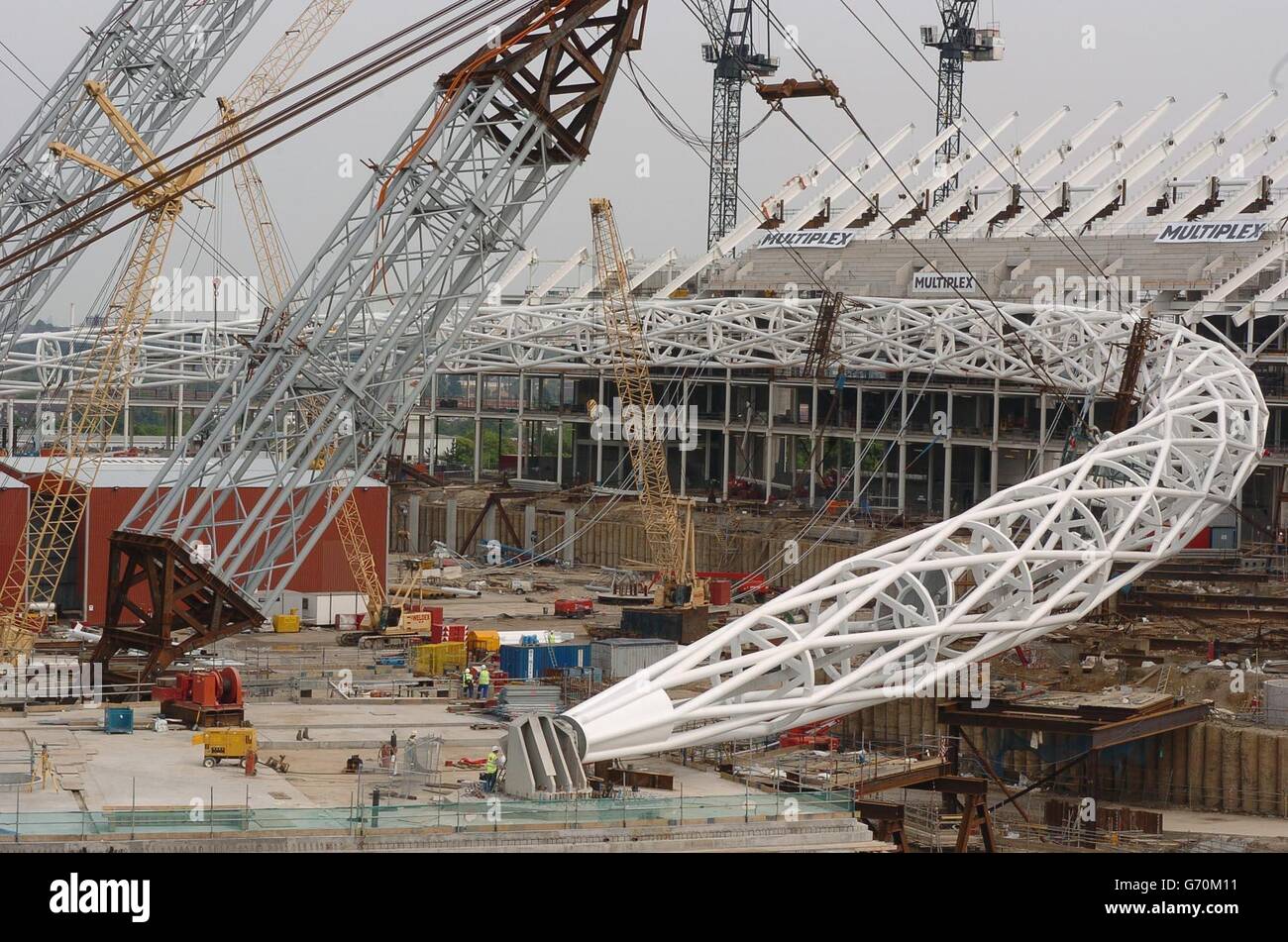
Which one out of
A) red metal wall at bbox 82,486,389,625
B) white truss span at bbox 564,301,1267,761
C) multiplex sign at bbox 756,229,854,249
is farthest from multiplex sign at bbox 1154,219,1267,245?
red metal wall at bbox 82,486,389,625

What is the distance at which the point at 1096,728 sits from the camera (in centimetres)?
3803

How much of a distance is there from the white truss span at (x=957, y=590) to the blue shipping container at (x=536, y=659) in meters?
4.08

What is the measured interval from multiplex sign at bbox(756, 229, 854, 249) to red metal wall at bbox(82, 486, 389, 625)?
A: 120 feet

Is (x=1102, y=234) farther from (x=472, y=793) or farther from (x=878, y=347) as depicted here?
(x=472, y=793)

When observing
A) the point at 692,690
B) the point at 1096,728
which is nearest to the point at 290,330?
the point at 692,690

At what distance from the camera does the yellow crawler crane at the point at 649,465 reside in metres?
63.1

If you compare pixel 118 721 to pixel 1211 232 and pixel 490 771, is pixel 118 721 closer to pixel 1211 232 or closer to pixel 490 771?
pixel 490 771

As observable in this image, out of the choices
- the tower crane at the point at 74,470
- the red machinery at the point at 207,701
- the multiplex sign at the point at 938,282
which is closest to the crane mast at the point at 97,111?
the tower crane at the point at 74,470

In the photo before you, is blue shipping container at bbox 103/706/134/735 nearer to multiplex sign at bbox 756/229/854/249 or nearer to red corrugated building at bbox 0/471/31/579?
red corrugated building at bbox 0/471/31/579

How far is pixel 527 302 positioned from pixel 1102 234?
2594cm

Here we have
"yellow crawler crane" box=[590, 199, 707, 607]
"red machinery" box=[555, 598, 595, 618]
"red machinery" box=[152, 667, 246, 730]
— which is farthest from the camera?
"yellow crawler crane" box=[590, 199, 707, 607]

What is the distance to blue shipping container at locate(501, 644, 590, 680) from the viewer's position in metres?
45.2

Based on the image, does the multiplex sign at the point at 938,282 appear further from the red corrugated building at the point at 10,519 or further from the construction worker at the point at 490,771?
the construction worker at the point at 490,771

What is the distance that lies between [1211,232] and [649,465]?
75.1ft
